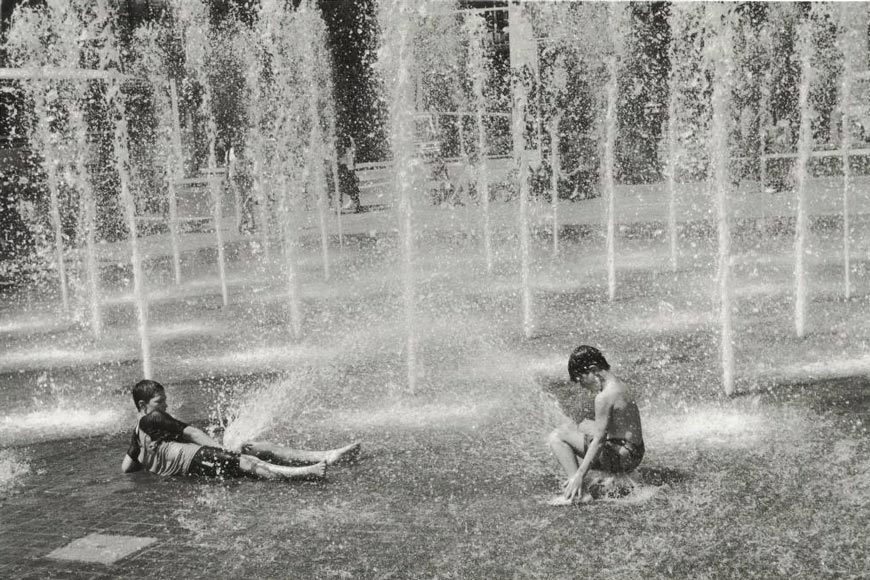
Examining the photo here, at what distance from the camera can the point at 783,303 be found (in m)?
11.4

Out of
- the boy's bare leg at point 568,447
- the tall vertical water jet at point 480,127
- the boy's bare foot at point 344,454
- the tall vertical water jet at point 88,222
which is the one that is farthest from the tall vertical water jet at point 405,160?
the tall vertical water jet at point 88,222

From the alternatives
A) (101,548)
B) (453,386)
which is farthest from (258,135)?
(101,548)

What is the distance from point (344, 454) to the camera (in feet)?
21.5

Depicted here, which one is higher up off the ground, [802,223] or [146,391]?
[802,223]

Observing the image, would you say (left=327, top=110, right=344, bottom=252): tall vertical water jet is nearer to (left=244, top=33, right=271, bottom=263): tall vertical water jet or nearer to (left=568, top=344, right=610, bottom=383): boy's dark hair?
(left=244, top=33, right=271, bottom=263): tall vertical water jet

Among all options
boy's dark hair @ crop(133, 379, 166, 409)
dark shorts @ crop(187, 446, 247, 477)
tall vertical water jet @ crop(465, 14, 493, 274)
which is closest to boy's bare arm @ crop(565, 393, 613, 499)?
dark shorts @ crop(187, 446, 247, 477)

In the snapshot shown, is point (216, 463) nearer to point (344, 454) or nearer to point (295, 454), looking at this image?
point (295, 454)

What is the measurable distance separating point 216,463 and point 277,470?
0.43m

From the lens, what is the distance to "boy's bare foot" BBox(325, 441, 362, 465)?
651 cm

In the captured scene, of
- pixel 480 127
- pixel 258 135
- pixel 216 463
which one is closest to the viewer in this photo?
pixel 216 463

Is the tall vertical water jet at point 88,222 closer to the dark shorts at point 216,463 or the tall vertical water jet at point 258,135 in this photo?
the tall vertical water jet at point 258,135

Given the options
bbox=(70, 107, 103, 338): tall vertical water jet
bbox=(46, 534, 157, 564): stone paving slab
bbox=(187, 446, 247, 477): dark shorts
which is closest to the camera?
bbox=(46, 534, 157, 564): stone paving slab

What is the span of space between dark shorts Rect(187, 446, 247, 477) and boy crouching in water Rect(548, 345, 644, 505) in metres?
2.03

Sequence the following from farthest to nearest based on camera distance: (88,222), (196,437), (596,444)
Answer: (88,222), (196,437), (596,444)
